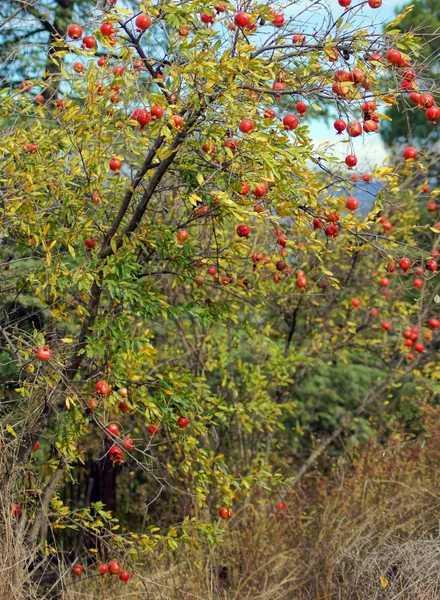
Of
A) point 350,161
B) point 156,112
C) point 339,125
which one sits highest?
point 339,125

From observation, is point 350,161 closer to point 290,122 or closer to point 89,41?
point 290,122

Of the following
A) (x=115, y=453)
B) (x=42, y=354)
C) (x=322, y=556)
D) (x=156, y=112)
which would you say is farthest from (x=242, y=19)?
(x=322, y=556)

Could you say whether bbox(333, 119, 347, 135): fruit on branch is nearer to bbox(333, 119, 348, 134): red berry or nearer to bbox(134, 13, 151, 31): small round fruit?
bbox(333, 119, 348, 134): red berry

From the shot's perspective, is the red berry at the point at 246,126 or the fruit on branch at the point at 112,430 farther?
the fruit on branch at the point at 112,430

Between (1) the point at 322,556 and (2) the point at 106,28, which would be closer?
(2) the point at 106,28

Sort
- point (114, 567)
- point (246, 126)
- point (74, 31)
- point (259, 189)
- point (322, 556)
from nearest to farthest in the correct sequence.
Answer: point (246, 126), point (259, 189), point (74, 31), point (114, 567), point (322, 556)

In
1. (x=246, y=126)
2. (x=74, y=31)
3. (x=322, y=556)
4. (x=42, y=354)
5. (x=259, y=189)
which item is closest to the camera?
(x=246, y=126)

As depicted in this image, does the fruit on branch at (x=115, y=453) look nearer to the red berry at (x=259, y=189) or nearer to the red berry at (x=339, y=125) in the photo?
the red berry at (x=259, y=189)

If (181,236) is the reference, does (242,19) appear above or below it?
above

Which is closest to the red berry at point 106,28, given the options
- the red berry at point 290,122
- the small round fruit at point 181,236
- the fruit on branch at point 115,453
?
the red berry at point 290,122

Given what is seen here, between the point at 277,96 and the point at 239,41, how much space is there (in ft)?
1.31

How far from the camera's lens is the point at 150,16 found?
3457 mm

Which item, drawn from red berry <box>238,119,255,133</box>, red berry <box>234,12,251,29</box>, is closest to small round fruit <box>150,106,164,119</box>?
red berry <box>238,119,255,133</box>

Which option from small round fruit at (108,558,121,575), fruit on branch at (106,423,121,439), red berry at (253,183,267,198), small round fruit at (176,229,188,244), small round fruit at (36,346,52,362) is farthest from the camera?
small round fruit at (108,558,121,575)
